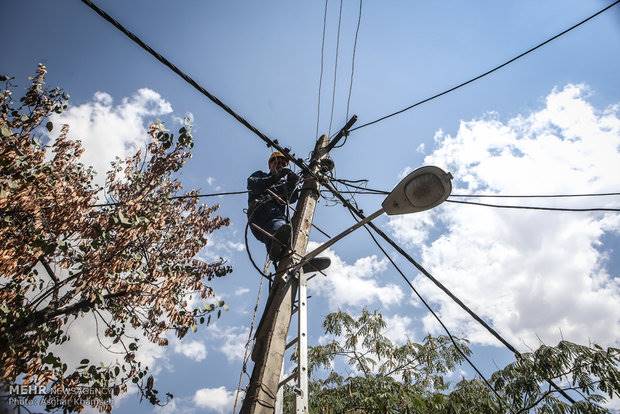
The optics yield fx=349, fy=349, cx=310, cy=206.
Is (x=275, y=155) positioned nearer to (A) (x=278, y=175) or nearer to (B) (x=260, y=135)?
(A) (x=278, y=175)

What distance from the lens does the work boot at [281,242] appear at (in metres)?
3.98

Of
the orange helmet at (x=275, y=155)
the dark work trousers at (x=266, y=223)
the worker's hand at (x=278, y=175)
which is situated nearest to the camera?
the dark work trousers at (x=266, y=223)

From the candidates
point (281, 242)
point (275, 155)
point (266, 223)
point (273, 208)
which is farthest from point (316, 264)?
point (275, 155)

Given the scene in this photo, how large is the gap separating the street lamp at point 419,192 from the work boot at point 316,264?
0.97m

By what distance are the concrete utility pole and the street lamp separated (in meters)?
1.15

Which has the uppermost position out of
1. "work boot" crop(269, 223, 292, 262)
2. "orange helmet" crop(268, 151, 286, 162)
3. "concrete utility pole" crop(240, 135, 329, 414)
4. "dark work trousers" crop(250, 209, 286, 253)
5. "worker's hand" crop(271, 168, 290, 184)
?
"orange helmet" crop(268, 151, 286, 162)

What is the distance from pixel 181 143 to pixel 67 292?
3.35 m

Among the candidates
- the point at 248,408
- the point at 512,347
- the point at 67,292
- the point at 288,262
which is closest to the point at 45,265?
the point at 67,292

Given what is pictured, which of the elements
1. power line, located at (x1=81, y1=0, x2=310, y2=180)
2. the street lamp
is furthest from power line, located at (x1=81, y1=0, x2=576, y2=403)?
the street lamp

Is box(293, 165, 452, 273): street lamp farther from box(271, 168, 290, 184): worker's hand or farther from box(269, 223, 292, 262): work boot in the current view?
box(271, 168, 290, 184): worker's hand

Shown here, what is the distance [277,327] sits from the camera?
327 centimetres

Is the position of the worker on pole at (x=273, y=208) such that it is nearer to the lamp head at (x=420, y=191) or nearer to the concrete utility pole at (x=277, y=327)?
the concrete utility pole at (x=277, y=327)

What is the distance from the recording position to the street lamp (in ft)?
9.96

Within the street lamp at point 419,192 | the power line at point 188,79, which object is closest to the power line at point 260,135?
the power line at point 188,79
